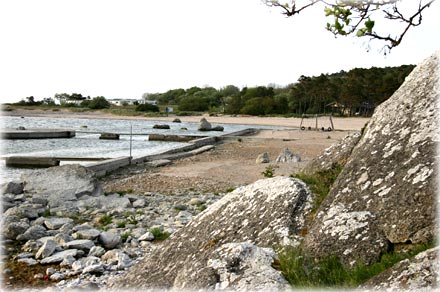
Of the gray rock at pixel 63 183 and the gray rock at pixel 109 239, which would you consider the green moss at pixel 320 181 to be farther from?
the gray rock at pixel 63 183

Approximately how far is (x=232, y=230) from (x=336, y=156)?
3.65ft

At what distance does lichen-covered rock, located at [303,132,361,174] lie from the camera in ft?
12.4

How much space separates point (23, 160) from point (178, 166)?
714 cm

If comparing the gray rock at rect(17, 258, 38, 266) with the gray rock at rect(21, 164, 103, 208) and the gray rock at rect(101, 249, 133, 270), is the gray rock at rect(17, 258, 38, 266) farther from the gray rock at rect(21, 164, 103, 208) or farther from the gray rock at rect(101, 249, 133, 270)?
the gray rock at rect(21, 164, 103, 208)

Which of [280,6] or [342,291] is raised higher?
[280,6]

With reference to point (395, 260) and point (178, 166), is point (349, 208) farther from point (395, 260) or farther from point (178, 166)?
point (178, 166)

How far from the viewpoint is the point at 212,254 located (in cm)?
293

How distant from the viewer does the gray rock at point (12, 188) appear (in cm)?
1271

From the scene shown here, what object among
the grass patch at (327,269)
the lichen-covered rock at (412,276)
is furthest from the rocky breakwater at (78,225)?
the lichen-covered rock at (412,276)

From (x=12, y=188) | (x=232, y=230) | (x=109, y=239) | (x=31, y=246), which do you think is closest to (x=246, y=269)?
(x=232, y=230)

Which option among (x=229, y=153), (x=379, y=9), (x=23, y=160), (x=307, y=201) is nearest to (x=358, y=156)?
(x=307, y=201)

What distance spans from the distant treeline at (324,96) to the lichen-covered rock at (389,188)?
58640mm

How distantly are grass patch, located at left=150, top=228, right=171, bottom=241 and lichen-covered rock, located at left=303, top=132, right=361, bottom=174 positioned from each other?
16.9 ft

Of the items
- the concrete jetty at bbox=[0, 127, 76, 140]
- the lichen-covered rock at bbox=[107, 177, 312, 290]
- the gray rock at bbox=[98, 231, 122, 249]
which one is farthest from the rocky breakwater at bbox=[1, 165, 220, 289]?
the concrete jetty at bbox=[0, 127, 76, 140]
